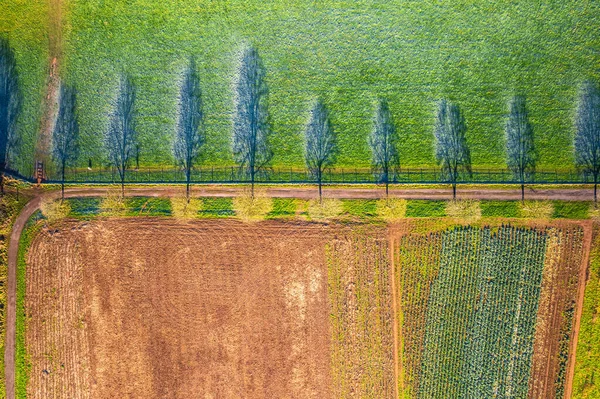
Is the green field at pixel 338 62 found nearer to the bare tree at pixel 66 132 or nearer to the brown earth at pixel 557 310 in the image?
the bare tree at pixel 66 132

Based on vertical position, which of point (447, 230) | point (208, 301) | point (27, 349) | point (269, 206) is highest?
point (269, 206)

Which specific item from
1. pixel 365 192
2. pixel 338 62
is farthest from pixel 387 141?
pixel 338 62

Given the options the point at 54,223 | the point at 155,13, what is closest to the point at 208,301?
the point at 54,223

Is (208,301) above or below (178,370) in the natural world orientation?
above

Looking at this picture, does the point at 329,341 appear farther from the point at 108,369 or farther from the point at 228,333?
the point at 108,369

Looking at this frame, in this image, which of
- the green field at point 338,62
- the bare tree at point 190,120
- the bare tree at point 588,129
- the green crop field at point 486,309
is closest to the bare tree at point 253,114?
the green field at point 338,62

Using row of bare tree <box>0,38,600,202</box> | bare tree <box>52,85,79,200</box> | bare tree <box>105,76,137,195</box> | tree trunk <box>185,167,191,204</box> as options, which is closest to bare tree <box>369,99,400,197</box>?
row of bare tree <box>0,38,600,202</box>

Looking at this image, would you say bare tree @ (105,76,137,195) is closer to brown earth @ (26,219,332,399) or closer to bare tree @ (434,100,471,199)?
brown earth @ (26,219,332,399)
